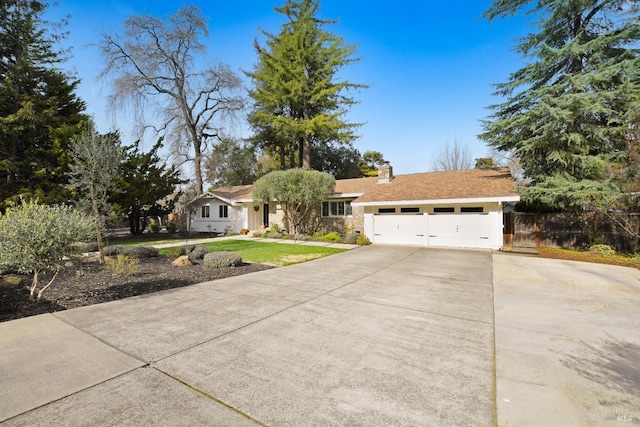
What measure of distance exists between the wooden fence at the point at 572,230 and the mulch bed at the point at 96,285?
1241 cm

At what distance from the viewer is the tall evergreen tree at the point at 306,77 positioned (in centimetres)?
2345

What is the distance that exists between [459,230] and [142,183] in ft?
65.6

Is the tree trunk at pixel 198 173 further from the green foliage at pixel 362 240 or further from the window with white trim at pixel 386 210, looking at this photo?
the window with white trim at pixel 386 210

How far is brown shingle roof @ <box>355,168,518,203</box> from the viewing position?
13188 mm

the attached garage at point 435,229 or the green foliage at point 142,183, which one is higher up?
the green foliage at point 142,183

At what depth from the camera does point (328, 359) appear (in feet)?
11.0

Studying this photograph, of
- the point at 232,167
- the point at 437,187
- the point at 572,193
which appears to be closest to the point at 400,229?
the point at 437,187

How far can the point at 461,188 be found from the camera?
14219 millimetres

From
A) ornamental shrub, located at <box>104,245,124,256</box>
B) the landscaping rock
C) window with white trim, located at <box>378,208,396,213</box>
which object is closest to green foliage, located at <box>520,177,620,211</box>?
window with white trim, located at <box>378,208,396,213</box>

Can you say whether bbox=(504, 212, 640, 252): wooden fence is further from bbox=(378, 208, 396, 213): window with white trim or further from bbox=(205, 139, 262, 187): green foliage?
bbox=(205, 139, 262, 187): green foliage

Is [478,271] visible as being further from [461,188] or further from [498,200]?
[461,188]

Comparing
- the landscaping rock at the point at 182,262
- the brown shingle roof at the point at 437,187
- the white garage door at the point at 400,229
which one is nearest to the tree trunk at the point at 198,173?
the brown shingle roof at the point at 437,187

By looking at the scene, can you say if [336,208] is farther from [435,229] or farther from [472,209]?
[472,209]

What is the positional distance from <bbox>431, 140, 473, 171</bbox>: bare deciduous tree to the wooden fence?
1841cm
